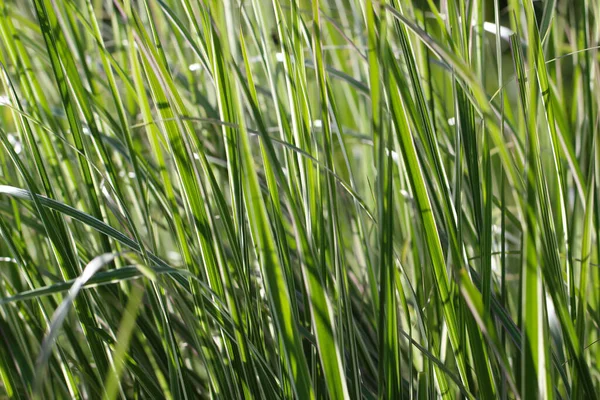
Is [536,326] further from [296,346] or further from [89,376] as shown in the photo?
[89,376]

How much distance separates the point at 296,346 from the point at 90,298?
24 centimetres

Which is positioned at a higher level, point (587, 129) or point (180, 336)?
point (587, 129)

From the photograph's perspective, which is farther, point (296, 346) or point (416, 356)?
point (416, 356)

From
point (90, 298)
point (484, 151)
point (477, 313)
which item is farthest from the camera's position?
point (90, 298)

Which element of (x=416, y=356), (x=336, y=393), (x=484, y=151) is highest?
(x=484, y=151)

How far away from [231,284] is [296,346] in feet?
0.27

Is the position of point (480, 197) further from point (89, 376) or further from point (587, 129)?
point (89, 376)

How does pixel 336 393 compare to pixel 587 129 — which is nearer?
pixel 336 393

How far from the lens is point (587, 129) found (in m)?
0.59

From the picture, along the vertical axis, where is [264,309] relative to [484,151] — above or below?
below

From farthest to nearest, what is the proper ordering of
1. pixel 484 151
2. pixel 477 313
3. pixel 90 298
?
pixel 90 298 < pixel 484 151 < pixel 477 313

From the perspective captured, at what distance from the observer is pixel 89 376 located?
0.52 metres

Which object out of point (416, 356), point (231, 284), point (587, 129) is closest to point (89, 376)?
point (231, 284)

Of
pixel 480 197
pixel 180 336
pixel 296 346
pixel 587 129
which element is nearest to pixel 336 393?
pixel 296 346
